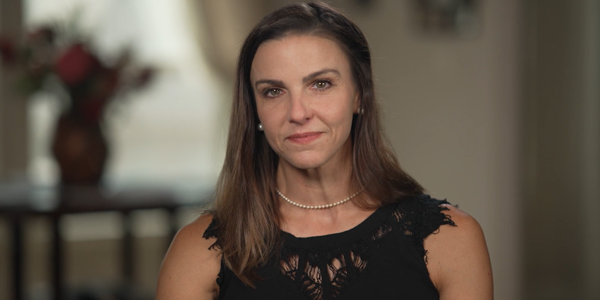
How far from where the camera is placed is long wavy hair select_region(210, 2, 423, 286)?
162 centimetres

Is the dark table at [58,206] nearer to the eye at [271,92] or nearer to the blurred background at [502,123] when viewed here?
the blurred background at [502,123]

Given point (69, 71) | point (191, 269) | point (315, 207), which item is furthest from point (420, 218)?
point (69, 71)

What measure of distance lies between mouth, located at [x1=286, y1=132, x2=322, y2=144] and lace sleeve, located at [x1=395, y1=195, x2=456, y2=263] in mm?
259

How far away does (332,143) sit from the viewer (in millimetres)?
1615

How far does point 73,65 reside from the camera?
3279 millimetres

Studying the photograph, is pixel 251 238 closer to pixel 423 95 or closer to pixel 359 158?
pixel 359 158

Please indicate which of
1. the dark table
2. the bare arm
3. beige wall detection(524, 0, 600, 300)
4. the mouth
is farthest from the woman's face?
beige wall detection(524, 0, 600, 300)

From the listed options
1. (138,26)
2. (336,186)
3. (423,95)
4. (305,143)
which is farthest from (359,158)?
(138,26)

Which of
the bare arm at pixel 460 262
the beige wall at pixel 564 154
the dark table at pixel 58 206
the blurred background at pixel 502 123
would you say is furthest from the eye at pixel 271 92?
the beige wall at pixel 564 154

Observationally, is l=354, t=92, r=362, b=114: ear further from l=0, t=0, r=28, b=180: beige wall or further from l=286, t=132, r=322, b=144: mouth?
l=0, t=0, r=28, b=180: beige wall

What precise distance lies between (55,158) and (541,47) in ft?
7.96

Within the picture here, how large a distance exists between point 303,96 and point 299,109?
0.10 feet

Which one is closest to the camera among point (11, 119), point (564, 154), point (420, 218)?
point (420, 218)

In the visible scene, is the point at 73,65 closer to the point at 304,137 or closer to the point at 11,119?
the point at 11,119
